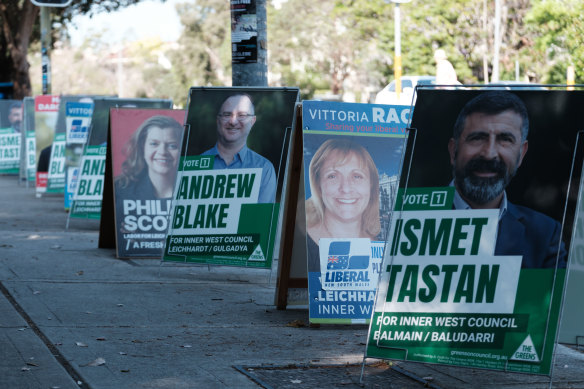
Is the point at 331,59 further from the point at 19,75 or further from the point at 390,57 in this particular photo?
the point at 19,75

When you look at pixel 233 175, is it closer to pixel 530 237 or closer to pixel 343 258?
pixel 343 258

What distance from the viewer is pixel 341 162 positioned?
22.9 ft

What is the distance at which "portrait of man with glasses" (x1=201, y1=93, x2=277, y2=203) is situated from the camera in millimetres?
8758

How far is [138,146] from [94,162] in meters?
2.63

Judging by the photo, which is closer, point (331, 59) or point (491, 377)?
point (491, 377)

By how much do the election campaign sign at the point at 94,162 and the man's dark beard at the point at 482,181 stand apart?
Result: 813 cm

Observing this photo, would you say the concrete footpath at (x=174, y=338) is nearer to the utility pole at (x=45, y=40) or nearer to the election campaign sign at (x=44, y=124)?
the election campaign sign at (x=44, y=124)

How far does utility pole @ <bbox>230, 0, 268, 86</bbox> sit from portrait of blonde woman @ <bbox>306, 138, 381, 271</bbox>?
2.57m

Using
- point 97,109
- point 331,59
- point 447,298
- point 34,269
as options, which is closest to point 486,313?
point 447,298

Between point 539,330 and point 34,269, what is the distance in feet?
18.4

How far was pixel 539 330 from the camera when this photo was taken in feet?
15.9

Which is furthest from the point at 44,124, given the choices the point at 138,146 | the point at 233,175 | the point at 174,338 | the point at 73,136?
the point at 174,338

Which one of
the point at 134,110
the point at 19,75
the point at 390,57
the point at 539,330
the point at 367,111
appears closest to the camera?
the point at 539,330

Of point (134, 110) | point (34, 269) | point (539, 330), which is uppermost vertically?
point (134, 110)
